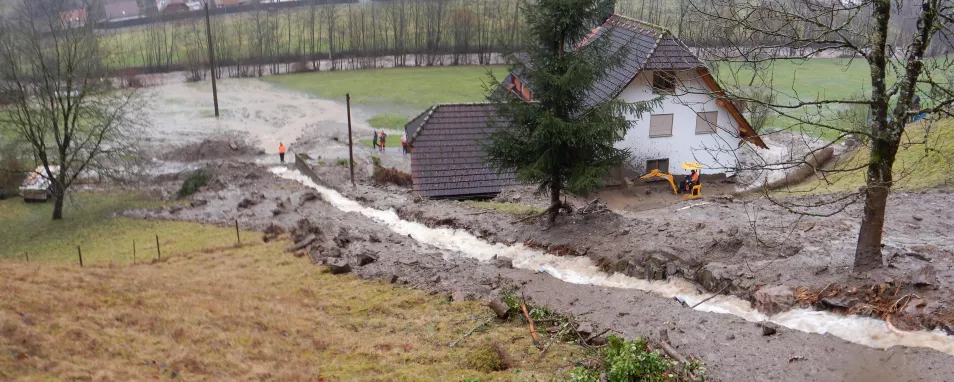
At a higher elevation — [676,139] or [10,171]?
[676,139]

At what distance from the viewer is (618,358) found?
9.59m

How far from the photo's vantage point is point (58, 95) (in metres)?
31.6

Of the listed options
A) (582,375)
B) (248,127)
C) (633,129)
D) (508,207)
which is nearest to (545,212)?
(508,207)

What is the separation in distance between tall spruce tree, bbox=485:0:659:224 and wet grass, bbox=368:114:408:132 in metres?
29.4

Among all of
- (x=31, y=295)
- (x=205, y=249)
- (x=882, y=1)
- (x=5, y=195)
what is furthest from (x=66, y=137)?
(x=882, y=1)

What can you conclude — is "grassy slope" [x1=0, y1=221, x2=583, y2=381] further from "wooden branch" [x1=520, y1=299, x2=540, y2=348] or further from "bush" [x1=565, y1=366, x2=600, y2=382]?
"bush" [x1=565, y1=366, x2=600, y2=382]

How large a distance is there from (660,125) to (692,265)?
15.3m

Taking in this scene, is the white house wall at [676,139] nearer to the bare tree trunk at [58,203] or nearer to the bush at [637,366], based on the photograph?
the bush at [637,366]

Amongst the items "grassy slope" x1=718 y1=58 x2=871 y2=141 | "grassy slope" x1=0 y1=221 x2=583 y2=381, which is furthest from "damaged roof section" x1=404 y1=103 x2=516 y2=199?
"grassy slope" x1=718 y1=58 x2=871 y2=141

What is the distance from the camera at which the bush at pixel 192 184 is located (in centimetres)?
3272

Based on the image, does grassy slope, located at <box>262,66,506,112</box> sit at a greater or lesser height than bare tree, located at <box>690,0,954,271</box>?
lesser

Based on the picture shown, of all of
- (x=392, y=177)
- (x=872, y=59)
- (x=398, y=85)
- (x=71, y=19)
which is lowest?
(x=392, y=177)

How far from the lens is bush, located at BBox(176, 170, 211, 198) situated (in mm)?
32719

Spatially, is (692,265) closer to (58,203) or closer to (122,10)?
(58,203)
